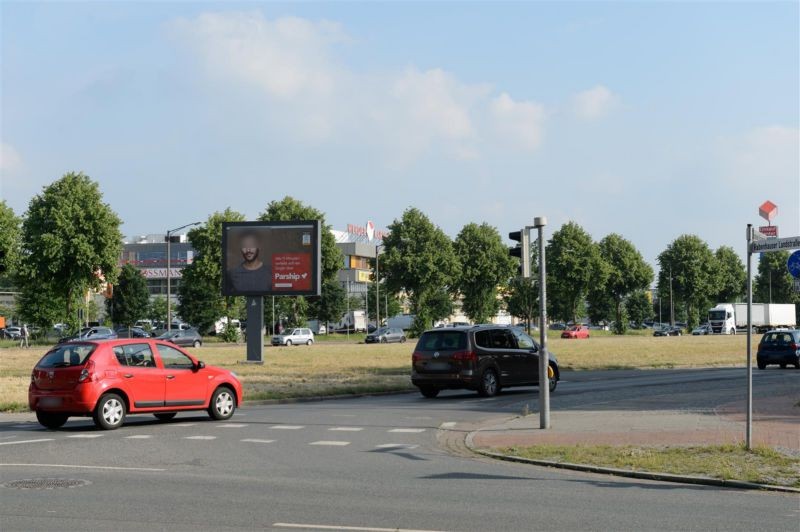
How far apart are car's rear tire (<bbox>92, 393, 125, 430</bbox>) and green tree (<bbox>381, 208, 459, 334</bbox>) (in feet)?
267

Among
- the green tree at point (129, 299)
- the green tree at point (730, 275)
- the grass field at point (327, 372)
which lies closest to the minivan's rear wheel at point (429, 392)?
the grass field at point (327, 372)

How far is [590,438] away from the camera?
579 inches

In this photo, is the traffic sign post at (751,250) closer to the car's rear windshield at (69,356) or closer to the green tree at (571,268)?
the car's rear windshield at (69,356)

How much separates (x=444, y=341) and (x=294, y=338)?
188ft

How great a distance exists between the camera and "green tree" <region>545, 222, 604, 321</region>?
112875mm

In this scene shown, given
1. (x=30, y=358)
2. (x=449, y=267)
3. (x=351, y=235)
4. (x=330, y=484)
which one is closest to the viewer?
(x=330, y=484)

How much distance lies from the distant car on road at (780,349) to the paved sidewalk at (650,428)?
21176mm

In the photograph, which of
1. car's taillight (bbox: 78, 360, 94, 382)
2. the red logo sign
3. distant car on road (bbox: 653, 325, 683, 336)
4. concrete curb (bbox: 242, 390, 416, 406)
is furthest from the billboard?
distant car on road (bbox: 653, 325, 683, 336)

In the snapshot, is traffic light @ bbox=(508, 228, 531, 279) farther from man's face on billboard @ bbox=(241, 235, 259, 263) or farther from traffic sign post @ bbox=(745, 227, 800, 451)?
man's face on billboard @ bbox=(241, 235, 259, 263)

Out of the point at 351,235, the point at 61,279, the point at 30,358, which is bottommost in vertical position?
the point at 30,358

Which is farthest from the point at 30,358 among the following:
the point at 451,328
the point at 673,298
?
the point at 673,298

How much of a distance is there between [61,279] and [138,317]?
136ft

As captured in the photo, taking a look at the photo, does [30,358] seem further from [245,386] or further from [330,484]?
[330,484]

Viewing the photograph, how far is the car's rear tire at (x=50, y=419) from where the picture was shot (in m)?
16.7
